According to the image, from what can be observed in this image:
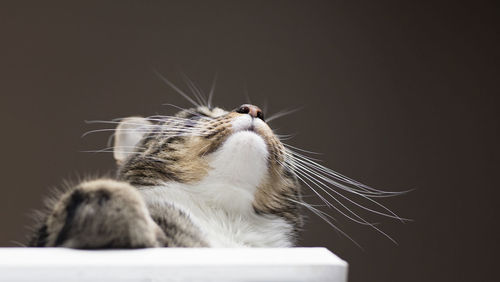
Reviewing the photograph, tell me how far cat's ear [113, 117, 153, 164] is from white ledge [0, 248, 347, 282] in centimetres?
75

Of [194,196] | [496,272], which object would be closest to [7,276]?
[194,196]

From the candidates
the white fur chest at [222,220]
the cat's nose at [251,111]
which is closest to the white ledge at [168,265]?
Answer: the white fur chest at [222,220]

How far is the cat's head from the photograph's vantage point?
3.92 feet

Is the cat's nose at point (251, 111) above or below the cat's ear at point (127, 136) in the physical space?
above

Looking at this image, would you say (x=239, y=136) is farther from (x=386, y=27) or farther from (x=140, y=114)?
(x=386, y=27)

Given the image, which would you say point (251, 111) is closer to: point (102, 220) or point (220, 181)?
point (220, 181)

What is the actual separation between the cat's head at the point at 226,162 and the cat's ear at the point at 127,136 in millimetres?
101

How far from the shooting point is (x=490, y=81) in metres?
2.18

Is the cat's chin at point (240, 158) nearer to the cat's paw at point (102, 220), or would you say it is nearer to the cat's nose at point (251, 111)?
the cat's nose at point (251, 111)

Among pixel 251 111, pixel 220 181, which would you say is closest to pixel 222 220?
pixel 220 181

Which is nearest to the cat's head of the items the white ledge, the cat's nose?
the cat's nose

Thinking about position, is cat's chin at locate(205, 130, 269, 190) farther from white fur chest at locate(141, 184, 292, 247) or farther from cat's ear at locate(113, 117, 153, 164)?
cat's ear at locate(113, 117, 153, 164)

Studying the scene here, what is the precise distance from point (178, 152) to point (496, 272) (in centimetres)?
153

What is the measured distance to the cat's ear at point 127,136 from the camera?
1.44 m
